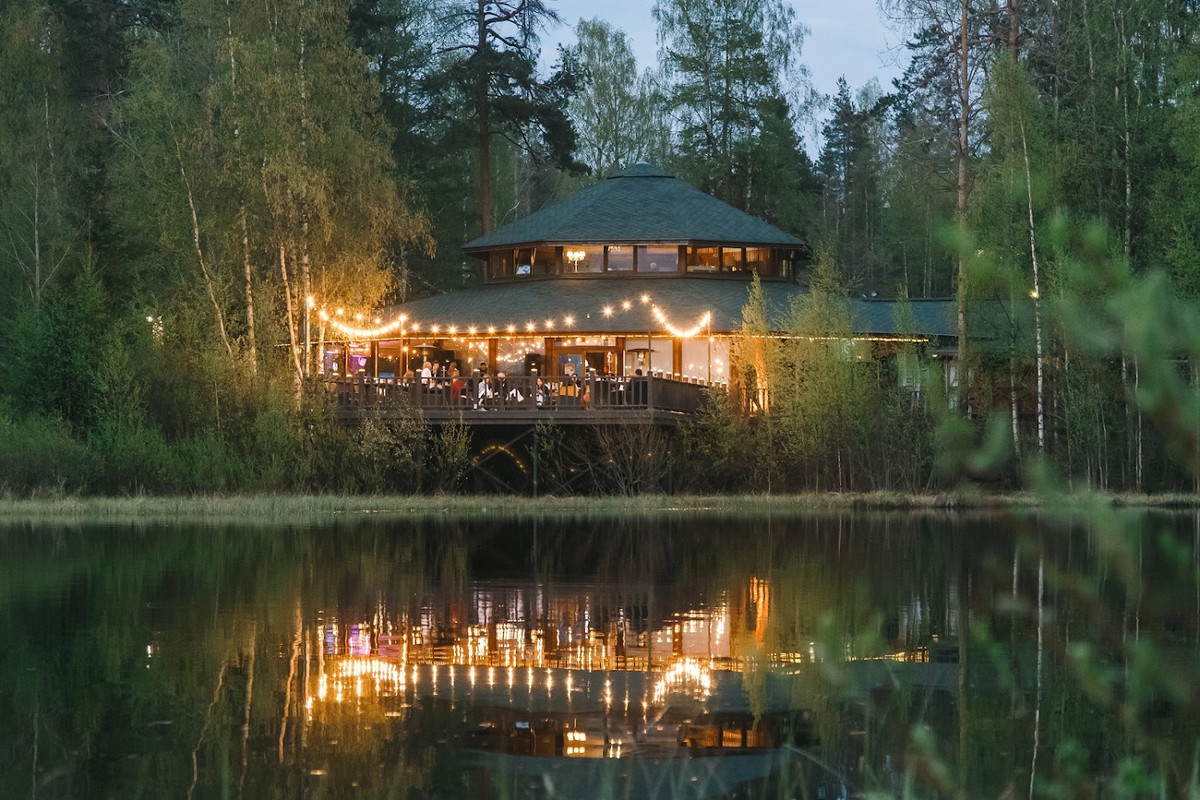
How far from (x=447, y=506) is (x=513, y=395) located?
139 inches

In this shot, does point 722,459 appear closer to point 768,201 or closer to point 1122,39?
point 1122,39

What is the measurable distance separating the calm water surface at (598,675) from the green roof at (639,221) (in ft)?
71.3

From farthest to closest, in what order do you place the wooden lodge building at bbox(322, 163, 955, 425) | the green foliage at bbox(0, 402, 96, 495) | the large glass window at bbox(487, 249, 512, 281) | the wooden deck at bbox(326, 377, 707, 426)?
the large glass window at bbox(487, 249, 512, 281), the wooden lodge building at bbox(322, 163, 955, 425), the wooden deck at bbox(326, 377, 707, 426), the green foliage at bbox(0, 402, 96, 495)

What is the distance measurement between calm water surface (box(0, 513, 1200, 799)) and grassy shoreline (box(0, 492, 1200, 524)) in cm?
864

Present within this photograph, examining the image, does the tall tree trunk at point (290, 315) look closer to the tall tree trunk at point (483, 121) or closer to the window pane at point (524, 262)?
the window pane at point (524, 262)

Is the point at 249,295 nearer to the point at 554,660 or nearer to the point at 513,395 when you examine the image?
the point at 513,395

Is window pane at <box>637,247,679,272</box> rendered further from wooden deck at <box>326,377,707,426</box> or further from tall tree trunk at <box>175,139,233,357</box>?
tall tree trunk at <box>175,139,233,357</box>

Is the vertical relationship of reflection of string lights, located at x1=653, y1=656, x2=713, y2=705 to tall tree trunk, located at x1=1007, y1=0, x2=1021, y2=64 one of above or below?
below

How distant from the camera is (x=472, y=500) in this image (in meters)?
32.7

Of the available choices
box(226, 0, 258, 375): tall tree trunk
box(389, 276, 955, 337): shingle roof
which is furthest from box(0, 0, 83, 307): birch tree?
box(389, 276, 955, 337): shingle roof

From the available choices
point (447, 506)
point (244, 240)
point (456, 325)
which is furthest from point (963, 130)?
point (244, 240)

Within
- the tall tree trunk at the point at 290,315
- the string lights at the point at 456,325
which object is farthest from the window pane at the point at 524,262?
the tall tree trunk at the point at 290,315

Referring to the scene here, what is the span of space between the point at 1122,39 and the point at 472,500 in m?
19.3

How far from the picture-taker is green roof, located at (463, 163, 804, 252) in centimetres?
4278
